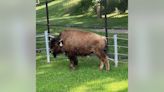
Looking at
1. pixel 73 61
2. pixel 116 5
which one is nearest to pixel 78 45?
pixel 73 61

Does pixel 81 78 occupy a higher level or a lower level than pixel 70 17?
lower

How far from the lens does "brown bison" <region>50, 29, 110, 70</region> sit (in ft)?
4.09

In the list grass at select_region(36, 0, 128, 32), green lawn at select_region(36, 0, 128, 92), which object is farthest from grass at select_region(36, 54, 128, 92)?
grass at select_region(36, 0, 128, 32)

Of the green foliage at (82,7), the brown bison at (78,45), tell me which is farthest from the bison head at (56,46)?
the green foliage at (82,7)

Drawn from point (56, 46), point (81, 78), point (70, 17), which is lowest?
point (81, 78)

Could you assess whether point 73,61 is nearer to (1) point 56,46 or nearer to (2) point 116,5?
(1) point 56,46

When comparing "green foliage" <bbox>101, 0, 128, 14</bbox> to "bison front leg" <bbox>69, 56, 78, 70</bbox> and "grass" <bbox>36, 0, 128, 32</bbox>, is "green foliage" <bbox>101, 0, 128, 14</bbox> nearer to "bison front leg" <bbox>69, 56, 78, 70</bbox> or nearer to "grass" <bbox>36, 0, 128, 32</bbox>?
"grass" <bbox>36, 0, 128, 32</bbox>

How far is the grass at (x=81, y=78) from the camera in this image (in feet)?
3.97

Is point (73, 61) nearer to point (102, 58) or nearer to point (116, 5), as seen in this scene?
point (102, 58)

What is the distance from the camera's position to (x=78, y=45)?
129cm

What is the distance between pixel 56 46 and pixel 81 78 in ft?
0.55
